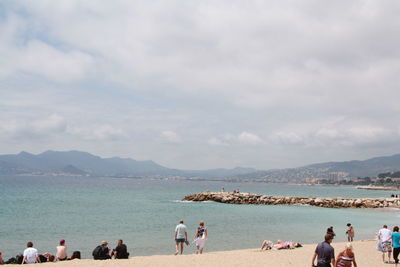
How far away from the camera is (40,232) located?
89.9 feet

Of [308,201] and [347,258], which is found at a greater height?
[347,258]

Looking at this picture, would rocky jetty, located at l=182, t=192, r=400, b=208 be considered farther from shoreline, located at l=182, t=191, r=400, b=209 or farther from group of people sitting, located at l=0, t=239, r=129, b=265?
group of people sitting, located at l=0, t=239, r=129, b=265

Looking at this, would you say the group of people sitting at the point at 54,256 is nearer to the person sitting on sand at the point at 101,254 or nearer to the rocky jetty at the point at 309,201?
the person sitting on sand at the point at 101,254

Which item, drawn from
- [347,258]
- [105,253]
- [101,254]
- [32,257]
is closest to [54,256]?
[32,257]

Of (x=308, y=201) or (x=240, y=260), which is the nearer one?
(x=240, y=260)

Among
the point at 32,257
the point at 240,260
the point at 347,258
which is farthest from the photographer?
the point at 240,260

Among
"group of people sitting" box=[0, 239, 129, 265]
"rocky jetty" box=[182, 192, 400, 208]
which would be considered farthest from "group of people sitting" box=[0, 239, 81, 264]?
"rocky jetty" box=[182, 192, 400, 208]

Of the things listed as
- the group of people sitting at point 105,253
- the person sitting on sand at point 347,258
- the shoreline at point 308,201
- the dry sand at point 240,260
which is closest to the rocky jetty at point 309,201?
the shoreline at point 308,201

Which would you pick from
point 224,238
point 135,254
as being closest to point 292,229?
point 224,238

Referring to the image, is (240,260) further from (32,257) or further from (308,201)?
(308,201)

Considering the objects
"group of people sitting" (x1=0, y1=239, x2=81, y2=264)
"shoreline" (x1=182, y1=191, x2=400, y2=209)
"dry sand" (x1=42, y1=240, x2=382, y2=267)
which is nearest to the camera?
"dry sand" (x1=42, y1=240, x2=382, y2=267)

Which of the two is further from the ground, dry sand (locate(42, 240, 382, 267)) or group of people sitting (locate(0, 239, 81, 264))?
group of people sitting (locate(0, 239, 81, 264))

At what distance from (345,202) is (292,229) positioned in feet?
104

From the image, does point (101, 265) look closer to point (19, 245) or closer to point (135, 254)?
point (135, 254)
